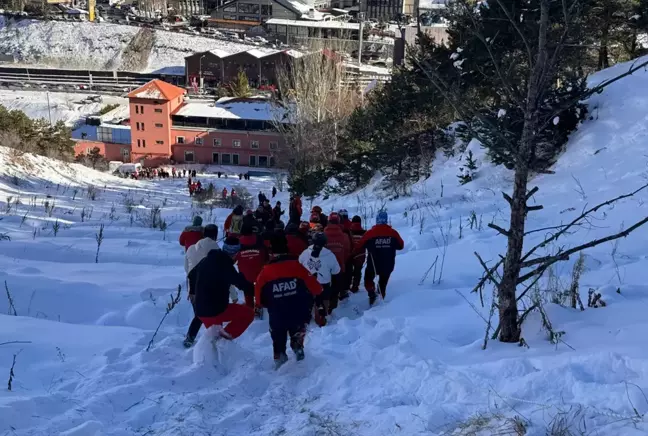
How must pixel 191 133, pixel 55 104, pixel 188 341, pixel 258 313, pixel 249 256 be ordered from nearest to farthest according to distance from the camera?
pixel 188 341, pixel 258 313, pixel 249 256, pixel 191 133, pixel 55 104

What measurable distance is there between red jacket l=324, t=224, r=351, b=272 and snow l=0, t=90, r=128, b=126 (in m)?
54.9

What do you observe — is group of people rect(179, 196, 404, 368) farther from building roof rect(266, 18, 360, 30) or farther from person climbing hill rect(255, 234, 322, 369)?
building roof rect(266, 18, 360, 30)

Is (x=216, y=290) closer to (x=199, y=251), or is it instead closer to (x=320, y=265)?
(x=199, y=251)

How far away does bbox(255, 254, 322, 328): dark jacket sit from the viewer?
5.04 meters

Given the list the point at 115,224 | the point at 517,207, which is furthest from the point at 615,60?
the point at 517,207

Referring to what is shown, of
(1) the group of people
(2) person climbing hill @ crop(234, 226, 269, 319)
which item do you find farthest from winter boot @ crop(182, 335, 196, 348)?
(2) person climbing hill @ crop(234, 226, 269, 319)

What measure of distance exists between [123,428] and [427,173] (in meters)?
15.6

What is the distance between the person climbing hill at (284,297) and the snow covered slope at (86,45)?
73.0 m

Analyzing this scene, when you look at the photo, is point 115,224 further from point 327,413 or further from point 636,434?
point 636,434

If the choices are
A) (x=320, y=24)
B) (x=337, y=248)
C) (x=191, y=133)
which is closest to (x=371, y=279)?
(x=337, y=248)

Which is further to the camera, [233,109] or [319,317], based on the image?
[233,109]

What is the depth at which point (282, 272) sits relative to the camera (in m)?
5.04

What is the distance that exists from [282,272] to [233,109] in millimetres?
45448

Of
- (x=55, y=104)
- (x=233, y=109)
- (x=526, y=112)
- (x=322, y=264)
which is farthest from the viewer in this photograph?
(x=55, y=104)
